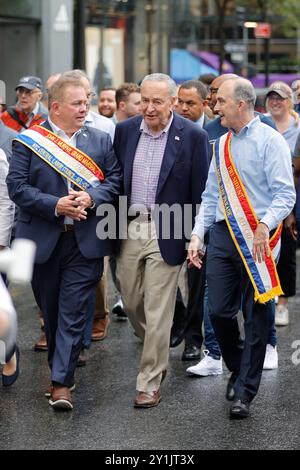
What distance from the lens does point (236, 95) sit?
6938mm

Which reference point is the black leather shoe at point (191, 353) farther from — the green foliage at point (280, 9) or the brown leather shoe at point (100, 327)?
the green foliage at point (280, 9)

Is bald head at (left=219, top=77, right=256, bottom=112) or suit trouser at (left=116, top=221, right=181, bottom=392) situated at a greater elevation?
bald head at (left=219, top=77, right=256, bottom=112)

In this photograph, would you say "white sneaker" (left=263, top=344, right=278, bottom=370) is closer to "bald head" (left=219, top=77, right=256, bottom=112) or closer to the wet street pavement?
the wet street pavement

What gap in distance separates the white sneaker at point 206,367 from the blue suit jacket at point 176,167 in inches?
43.6

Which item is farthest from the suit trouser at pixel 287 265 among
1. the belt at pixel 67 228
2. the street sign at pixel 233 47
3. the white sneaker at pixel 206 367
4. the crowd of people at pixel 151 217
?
the street sign at pixel 233 47

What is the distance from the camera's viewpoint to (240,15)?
3534 cm

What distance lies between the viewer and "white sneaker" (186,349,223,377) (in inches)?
318

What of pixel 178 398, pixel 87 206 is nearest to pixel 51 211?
pixel 87 206

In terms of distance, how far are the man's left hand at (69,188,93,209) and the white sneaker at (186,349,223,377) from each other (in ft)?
5.47

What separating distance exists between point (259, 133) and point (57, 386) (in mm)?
2031

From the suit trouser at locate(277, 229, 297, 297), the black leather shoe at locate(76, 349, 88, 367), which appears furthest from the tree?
the black leather shoe at locate(76, 349, 88, 367)

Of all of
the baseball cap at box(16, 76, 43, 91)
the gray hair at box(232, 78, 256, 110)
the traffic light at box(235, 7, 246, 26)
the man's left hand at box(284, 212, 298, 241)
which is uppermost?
the gray hair at box(232, 78, 256, 110)

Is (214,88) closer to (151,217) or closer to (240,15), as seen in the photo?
(151,217)
